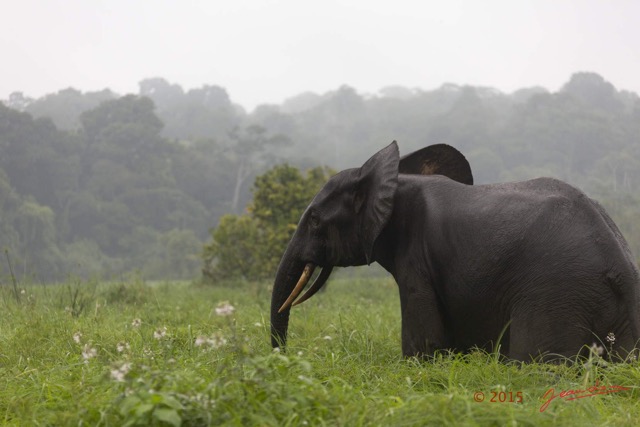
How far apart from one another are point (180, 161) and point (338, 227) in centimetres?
5243

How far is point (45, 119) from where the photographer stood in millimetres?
47625

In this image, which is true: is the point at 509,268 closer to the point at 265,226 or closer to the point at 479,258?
the point at 479,258

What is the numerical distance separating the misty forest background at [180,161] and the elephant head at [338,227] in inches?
463

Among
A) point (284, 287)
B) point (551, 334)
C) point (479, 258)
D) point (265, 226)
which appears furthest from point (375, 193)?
point (265, 226)

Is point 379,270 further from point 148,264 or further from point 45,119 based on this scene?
point 45,119

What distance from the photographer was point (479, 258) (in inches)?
183

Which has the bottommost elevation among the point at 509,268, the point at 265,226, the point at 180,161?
the point at 265,226

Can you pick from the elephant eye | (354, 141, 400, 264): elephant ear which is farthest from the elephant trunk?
(354, 141, 400, 264): elephant ear

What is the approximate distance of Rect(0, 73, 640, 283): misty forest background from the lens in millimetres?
40094

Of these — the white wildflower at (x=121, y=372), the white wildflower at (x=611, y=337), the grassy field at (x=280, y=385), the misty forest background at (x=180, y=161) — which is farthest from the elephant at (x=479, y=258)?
the misty forest background at (x=180, y=161)

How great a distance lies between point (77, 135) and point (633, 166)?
142 ft

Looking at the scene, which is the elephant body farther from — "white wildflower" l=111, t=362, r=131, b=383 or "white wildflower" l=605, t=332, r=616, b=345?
"white wildflower" l=111, t=362, r=131, b=383

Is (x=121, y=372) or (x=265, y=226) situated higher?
(x=121, y=372)

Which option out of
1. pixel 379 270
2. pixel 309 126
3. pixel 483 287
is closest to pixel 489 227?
pixel 483 287
